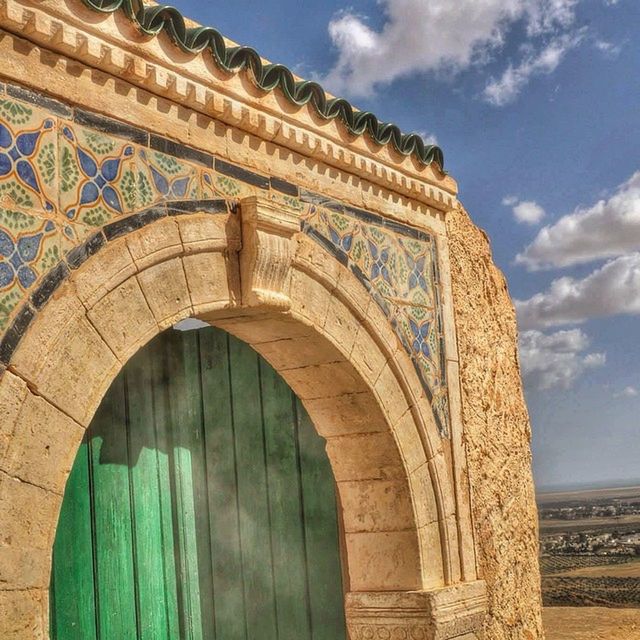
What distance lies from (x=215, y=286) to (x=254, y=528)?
77.7 inches

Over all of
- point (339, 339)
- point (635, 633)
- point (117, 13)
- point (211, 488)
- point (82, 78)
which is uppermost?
point (117, 13)

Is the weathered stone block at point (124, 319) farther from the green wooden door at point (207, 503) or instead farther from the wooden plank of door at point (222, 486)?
the wooden plank of door at point (222, 486)

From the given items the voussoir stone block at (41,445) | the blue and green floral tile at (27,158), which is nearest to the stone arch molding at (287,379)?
the voussoir stone block at (41,445)

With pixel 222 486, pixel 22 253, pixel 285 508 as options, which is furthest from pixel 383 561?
pixel 22 253

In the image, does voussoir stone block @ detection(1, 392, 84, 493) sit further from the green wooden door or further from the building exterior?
the green wooden door

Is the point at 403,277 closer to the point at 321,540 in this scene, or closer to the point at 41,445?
the point at 321,540

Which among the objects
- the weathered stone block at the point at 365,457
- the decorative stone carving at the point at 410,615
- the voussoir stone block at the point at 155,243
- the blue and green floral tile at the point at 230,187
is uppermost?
the blue and green floral tile at the point at 230,187

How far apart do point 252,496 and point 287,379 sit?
1004 millimetres

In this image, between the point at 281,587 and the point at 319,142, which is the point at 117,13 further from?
the point at 281,587

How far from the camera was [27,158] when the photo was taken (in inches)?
131

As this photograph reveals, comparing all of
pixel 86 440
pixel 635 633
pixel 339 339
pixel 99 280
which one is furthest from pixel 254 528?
pixel 635 633

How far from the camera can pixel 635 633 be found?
12.5 m

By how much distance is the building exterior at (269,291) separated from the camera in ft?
10.8

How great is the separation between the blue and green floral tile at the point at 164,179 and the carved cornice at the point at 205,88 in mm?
249
